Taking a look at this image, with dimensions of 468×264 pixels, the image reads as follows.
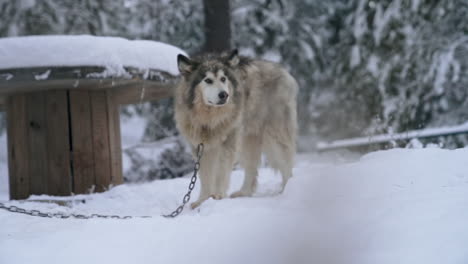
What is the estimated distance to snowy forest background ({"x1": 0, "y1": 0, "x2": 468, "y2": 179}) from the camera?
927 centimetres

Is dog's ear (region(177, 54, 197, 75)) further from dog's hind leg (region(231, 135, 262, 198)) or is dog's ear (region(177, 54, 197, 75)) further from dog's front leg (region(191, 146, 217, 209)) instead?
dog's hind leg (region(231, 135, 262, 198))

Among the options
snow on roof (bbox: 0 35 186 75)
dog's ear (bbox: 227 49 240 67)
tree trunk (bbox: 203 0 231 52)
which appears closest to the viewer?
snow on roof (bbox: 0 35 186 75)

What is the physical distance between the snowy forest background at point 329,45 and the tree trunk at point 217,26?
0.18 m

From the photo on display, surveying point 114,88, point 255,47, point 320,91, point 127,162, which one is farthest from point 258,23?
point 114,88

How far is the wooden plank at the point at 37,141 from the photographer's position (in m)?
4.70

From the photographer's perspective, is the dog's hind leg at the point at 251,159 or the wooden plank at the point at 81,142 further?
the dog's hind leg at the point at 251,159

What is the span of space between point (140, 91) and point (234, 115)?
1371 mm

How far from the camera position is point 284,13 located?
492 inches

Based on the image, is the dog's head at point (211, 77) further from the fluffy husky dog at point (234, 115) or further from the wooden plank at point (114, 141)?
the wooden plank at point (114, 141)

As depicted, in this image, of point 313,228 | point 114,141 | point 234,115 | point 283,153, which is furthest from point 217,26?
point 313,228

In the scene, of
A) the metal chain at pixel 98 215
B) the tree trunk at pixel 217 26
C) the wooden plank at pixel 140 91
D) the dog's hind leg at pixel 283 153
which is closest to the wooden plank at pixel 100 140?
the wooden plank at pixel 140 91

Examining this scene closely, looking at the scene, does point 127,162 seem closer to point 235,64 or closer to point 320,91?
point 235,64

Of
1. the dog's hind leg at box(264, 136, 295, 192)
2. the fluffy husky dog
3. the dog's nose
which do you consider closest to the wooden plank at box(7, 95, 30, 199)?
the fluffy husky dog

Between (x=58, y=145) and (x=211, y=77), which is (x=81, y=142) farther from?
(x=211, y=77)
